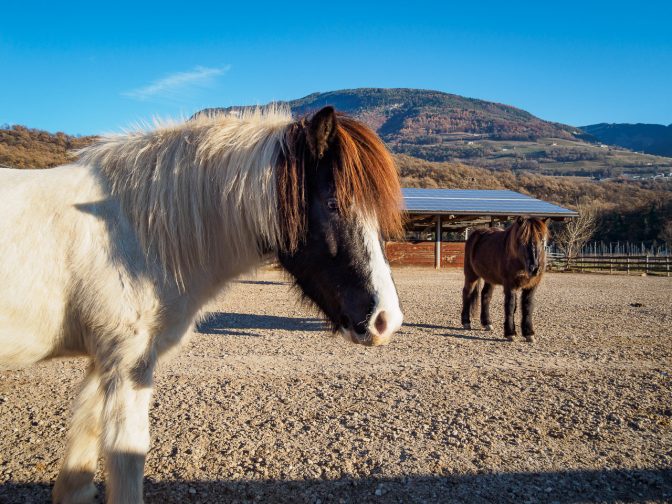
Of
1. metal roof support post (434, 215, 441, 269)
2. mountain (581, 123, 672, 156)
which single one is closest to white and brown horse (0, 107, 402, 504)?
metal roof support post (434, 215, 441, 269)

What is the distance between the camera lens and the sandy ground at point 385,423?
111 inches

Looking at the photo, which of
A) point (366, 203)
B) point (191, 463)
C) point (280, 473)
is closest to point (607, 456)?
point (280, 473)

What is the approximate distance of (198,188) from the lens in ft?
6.65

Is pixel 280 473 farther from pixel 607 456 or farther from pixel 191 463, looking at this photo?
pixel 607 456

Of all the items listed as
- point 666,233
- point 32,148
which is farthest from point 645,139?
point 32,148

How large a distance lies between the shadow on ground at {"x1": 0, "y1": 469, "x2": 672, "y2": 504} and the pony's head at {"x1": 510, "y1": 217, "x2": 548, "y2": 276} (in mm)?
4882

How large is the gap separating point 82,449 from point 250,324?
646cm

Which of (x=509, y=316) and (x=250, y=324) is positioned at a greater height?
(x=509, y=316)

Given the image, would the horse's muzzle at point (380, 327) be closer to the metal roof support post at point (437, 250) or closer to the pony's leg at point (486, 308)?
the pony's leg at point (486, 308)

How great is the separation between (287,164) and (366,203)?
423 millimetres

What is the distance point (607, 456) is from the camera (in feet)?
10.4

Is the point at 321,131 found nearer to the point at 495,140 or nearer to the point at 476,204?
the point at 476,204

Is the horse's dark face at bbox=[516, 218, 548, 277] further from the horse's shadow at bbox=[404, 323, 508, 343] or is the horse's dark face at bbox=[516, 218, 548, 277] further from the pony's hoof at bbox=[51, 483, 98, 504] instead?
the pony's hoof at bbox=[51, 483, 98, 504]

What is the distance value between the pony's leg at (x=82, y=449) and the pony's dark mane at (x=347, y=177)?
4.40 ft
